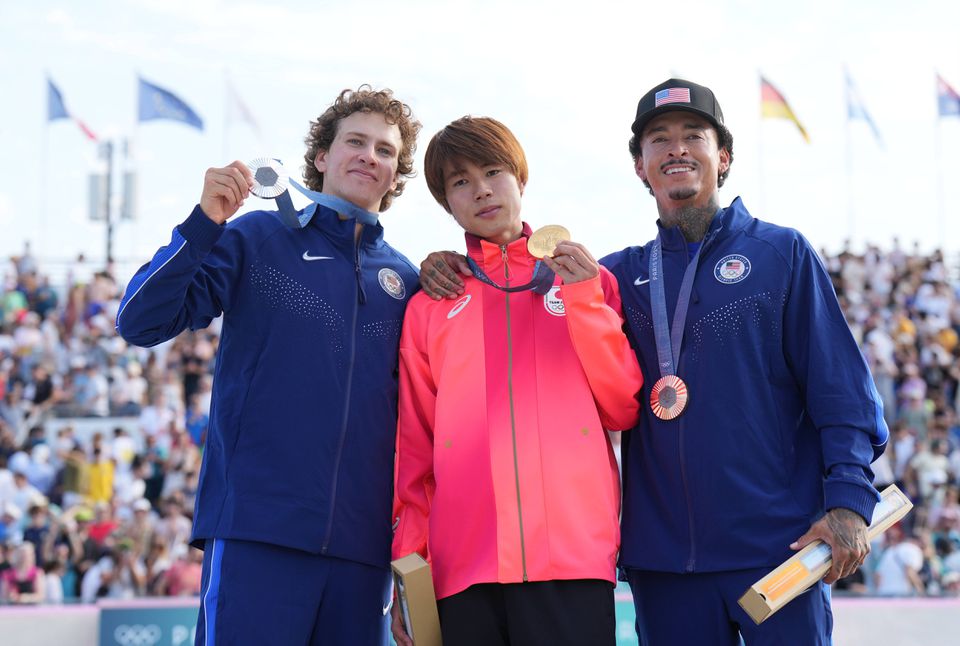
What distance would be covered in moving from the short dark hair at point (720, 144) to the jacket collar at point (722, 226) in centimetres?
18

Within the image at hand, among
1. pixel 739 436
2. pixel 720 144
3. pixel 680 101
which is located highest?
pixel 680 101

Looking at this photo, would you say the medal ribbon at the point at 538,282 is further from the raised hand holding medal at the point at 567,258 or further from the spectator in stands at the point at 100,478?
the spectator in stands at the point at 100,478

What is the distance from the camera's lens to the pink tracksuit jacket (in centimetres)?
339

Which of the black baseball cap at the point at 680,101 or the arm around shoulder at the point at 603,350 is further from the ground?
the black baseball cap at the point at 680,101

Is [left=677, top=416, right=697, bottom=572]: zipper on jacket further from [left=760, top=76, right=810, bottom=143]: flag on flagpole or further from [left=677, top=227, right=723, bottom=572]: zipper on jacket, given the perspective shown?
[left=760, top=76, right=810, bottom=143]: flag on flagpole

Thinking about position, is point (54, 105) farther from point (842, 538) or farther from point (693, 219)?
point (842, 538)

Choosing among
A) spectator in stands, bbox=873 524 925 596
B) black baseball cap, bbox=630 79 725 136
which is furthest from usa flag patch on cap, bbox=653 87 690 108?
spectator in stands, bbox=873 524 925 596

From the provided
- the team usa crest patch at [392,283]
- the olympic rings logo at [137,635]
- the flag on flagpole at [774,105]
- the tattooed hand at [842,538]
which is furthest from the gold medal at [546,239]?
the flag on flagpole at [774,105]

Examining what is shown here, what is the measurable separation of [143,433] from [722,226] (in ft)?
37.1

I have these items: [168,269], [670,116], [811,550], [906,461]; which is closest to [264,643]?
[168,269]

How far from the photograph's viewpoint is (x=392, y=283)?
409 cm

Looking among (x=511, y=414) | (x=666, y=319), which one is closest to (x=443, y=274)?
(x=511, y=414)

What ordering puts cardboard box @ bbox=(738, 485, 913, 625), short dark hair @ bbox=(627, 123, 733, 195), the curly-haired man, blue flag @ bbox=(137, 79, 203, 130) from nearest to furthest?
cardboard box @ bbox=(738, 485, 913, 625), the curly-haired man, short dark hair @ bbox=(627, 123, 733, 195), blue flag @ bbox=(137, 79, 203, 130)

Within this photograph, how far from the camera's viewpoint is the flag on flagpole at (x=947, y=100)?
933 inches
